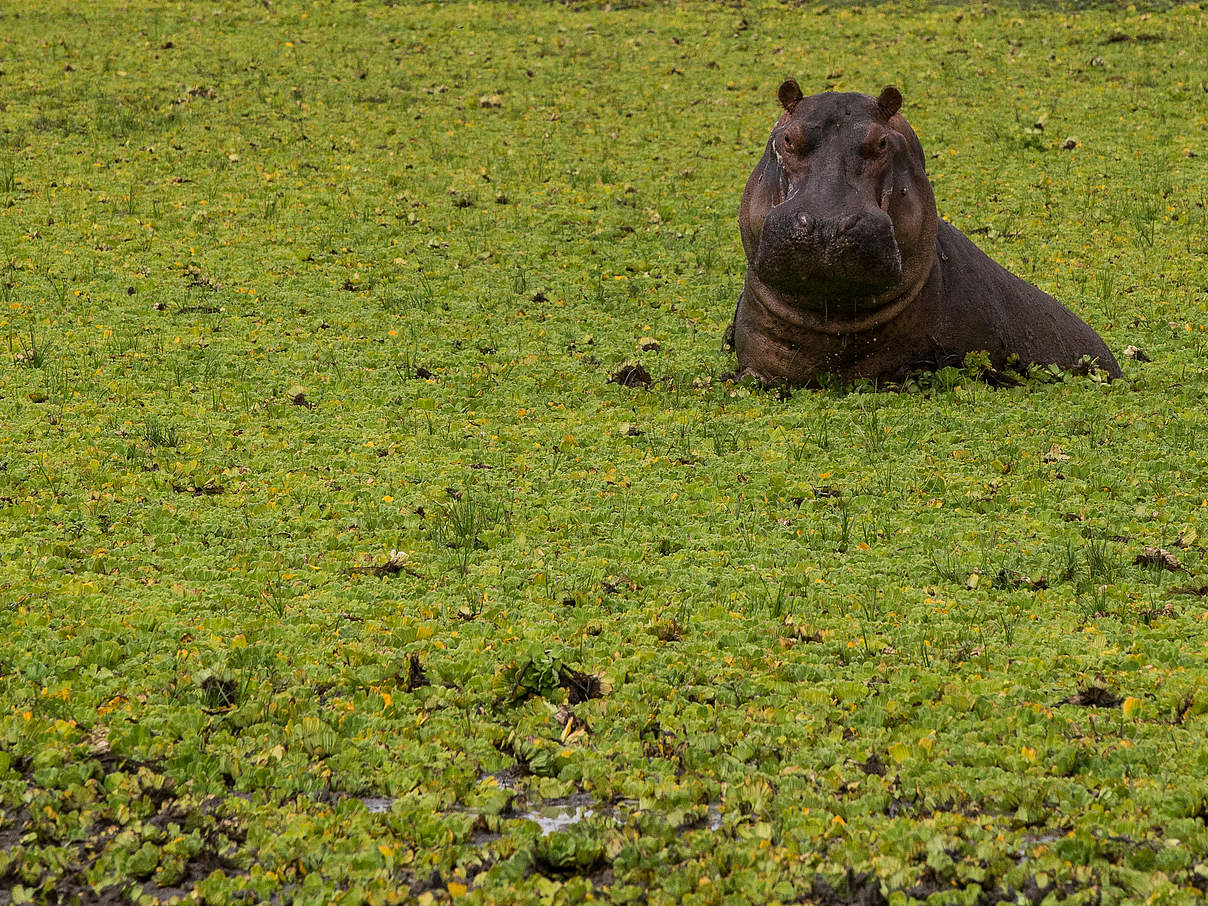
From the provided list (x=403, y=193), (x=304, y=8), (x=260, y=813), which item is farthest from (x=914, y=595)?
(x=304, y=8)

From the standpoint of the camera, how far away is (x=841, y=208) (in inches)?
297

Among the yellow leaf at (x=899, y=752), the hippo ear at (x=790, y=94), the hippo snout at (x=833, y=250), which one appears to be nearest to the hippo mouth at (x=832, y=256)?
the hippo snout at (x=833, y=250)

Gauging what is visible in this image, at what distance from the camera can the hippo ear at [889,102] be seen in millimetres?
8133

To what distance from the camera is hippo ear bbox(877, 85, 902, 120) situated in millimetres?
8133

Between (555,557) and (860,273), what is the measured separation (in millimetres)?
2942

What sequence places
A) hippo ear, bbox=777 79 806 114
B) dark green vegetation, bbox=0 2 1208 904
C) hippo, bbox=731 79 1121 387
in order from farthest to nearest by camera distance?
hippo ear, bbox=777 79 806 114 < hippo, bbox=731 79 1121 387 < dark green vegetation, bbox=0 2 1208 904

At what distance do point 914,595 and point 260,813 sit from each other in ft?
9.27

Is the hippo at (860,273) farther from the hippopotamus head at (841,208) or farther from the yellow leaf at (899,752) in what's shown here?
the yellow leaf at (899,752)

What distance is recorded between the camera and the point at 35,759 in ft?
13.3

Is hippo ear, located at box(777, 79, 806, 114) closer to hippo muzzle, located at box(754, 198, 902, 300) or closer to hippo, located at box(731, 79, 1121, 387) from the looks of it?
hippo, located at box(731, 79, 1121, 387)

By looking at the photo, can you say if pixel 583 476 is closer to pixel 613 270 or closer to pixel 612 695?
pixel 612 695

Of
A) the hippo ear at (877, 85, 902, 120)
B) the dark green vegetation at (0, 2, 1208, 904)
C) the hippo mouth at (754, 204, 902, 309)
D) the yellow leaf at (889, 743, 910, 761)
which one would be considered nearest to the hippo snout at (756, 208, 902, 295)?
the hippo mouth at (754, 204, 902, 309)

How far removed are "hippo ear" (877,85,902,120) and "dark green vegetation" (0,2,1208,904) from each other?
6.05ft

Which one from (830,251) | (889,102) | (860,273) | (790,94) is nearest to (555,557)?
(830,251)
